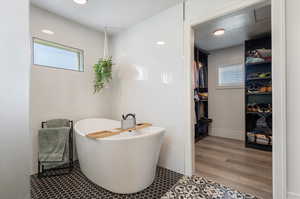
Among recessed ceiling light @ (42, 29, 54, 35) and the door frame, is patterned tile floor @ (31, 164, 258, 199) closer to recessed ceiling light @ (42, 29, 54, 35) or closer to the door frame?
the door frame

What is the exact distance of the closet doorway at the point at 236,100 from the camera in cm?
197

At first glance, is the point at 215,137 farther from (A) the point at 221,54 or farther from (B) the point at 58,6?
(B) the point at 58,6

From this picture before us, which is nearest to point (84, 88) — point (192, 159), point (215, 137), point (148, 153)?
point (148, 153)

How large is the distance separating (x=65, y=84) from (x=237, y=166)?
326 cm

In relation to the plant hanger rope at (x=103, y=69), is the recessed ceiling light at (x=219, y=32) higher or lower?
higher

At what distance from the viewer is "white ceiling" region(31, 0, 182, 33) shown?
195cm

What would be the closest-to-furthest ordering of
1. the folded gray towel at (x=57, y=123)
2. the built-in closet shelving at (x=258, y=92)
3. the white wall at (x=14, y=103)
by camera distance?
the white wall at (x=14, y=103), the folded gray towel at (x=57, y=123), the built-in closet shelving at (x=258, y=92)

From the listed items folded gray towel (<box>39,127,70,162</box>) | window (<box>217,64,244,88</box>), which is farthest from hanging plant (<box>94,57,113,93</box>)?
window (<box>217,64,244,88</box>)

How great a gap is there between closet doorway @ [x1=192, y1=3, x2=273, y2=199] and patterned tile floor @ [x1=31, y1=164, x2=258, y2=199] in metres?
0.20
